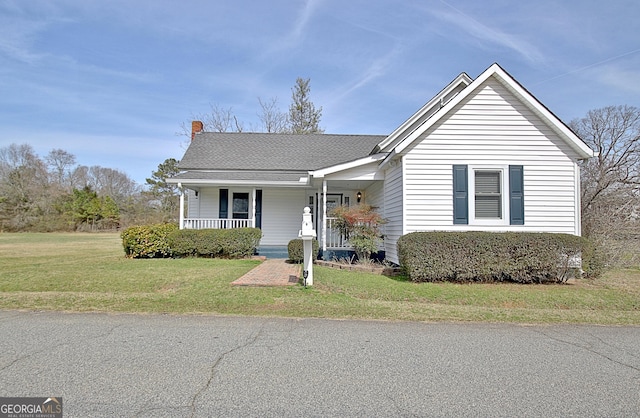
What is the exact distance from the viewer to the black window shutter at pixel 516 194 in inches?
392

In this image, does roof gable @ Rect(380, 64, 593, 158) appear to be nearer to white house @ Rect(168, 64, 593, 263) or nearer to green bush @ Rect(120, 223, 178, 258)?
white house @ Rect(168, 64, 593, 263)

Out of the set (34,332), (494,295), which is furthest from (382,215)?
(34,332)

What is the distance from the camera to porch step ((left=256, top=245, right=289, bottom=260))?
1486 cm

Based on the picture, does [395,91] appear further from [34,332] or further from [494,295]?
[34,332]

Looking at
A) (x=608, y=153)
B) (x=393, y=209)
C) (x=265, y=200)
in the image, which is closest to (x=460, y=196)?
(x=393, y=209)

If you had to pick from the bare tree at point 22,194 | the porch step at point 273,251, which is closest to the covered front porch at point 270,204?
the porch step at point 273,251

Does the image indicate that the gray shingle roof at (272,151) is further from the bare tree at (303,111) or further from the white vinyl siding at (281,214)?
the bare tree at (303,111)

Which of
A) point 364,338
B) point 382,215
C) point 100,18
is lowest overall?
point 364,338

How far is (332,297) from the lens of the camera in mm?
7336

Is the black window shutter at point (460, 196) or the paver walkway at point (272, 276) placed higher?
the black window shutter at point (460, 196)

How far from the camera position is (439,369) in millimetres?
3879

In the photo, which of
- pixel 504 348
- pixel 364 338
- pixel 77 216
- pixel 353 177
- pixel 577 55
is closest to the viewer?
pixel 504 348

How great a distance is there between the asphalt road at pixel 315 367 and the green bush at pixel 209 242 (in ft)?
25.2

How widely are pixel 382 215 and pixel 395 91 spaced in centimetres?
1159
